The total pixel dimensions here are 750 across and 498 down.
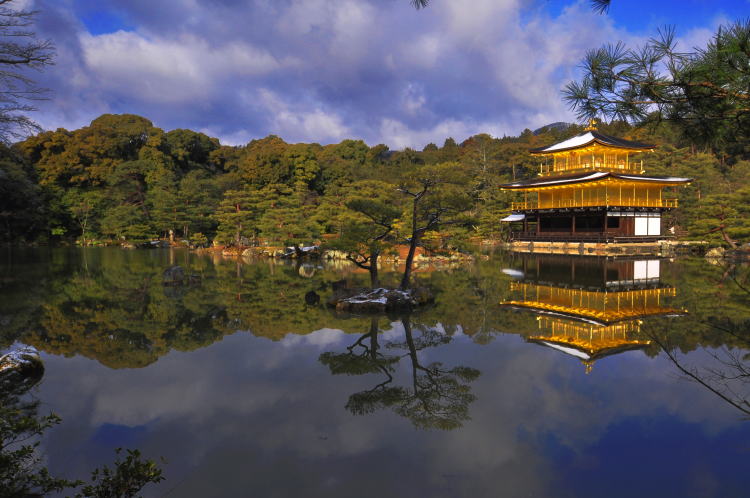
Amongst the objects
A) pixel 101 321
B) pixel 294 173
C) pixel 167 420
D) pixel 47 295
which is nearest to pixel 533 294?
pixel 167 420

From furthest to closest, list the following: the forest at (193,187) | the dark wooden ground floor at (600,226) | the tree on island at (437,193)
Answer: the forest at (193,187) → the dark wooden ground floor at (600,226) → the tree on island at (437,193)

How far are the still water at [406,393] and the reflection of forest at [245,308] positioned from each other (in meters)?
0.09

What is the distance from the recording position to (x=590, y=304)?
36.5 ft

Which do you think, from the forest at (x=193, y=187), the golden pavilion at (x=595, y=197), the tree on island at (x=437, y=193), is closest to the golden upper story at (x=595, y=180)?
the golden pavilion at (x=595, y=197)

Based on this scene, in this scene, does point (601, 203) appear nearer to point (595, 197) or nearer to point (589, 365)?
point (595, 197)

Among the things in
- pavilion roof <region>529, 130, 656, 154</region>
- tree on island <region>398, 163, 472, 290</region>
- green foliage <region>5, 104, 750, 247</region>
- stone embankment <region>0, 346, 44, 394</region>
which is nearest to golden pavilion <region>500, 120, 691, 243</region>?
pavilion roof <region>529, 130, 656, 154</region>

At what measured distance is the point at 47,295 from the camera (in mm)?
12742

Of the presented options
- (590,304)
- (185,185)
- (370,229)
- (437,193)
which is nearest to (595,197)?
(590,304)

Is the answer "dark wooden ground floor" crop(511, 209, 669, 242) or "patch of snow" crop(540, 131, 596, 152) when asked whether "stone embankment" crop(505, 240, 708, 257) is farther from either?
"patch of snow" crop(540, 131, 596, 152)

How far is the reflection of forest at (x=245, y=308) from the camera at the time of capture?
325 inches

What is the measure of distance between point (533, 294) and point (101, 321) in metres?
11.2

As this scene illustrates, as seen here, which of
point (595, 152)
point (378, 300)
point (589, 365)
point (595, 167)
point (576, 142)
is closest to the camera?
point (589, 365)

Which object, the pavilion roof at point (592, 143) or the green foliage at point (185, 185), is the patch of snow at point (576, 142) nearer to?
the pavilion roof at point (592, 143)

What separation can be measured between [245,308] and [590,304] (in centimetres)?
888
